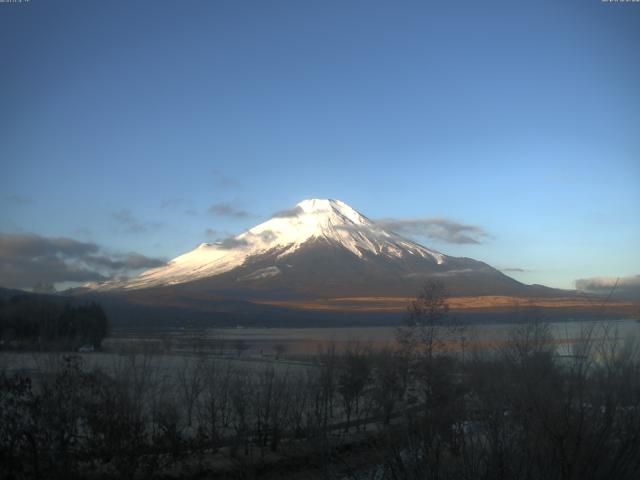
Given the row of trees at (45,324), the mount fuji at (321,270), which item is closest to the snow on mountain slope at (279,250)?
the mount fuji at (321,270)

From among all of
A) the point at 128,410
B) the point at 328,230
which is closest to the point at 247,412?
the point at 128,410

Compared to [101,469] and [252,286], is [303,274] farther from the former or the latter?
[101,469]

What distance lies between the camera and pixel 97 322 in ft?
156

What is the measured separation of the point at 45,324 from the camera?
29.6 meters

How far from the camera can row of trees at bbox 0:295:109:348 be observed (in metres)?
30.0

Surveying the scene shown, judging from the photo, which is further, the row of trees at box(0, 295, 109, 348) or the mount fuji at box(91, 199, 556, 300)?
the mount fuji at box(91, 199, 556, 300)

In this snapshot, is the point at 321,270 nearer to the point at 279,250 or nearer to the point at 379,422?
the point at 279,250

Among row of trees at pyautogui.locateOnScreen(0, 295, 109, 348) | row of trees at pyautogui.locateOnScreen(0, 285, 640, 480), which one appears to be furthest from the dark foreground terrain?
row of trees at pyautogui.locateOnScreen(0, 295, 109, 348)

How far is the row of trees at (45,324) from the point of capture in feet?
98.4

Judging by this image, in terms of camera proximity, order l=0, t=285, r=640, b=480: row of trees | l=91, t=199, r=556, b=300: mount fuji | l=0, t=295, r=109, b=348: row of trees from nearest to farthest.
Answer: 1. l=0, t=285, r=640, b=480: row of trees
2. l=0, t=295, r=109, b=348: row of trees
3. l=91, t=199, r=556, b=300: mount fuji

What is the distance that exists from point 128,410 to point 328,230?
6938 inches

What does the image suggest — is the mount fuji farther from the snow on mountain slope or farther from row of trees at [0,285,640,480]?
row of trees at [0,285,640,480]

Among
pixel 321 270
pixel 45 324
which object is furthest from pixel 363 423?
pixel 321 270

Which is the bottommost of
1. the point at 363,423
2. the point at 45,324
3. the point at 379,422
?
the point at 363,423
